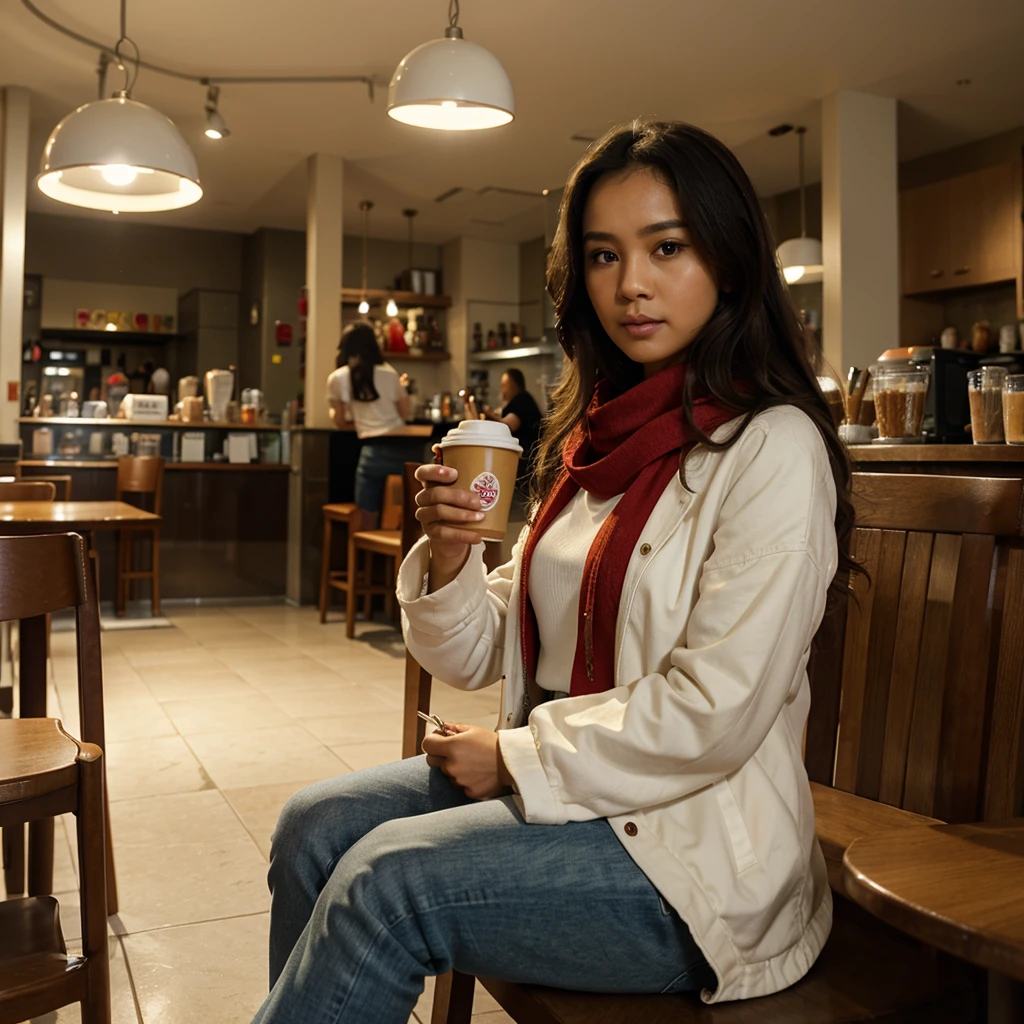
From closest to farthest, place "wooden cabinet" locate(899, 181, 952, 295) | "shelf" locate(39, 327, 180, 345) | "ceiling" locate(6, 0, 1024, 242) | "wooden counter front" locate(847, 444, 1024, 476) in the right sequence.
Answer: "wooden counter front" locate(847, 444, 1024, 476) < "ceiling" locate(6, 0, 1024, 242) < "wooden cabinet" locate(899, 181, 952, 295) < "shelf" locate(39, 327, 180, 345)

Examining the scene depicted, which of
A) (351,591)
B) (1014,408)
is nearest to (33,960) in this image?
(1014,408)

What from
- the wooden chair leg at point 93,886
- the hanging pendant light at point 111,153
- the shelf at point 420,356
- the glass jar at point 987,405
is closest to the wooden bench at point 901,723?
the wooden chair leg at point 93,886

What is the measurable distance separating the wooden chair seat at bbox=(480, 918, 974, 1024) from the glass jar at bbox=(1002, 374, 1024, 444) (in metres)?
1.44

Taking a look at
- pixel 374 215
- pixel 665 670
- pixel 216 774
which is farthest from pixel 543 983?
pixel 374 215

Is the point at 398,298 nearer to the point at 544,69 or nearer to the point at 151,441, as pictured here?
the point at 151,441

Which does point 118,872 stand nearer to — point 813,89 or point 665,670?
point 665,670

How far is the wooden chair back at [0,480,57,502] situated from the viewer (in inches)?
134

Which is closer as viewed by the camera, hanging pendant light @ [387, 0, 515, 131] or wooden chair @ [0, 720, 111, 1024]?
wooden chair @ [0, 720, 111, 1024]

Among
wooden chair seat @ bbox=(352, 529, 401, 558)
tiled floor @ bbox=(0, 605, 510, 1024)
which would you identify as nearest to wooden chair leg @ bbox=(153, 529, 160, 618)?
tiled floor @ bbox=(0, 605, 510, 1024)

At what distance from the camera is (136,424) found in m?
6.73

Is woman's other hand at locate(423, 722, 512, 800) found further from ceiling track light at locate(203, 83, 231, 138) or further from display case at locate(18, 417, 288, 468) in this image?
display case at locate(18, 417, 288, 468)

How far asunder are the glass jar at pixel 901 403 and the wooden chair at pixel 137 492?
15.9ft

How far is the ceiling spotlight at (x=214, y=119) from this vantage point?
571 cm

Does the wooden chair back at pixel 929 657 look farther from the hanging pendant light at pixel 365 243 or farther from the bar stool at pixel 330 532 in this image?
the hanging pendant light at pixel 365 243
